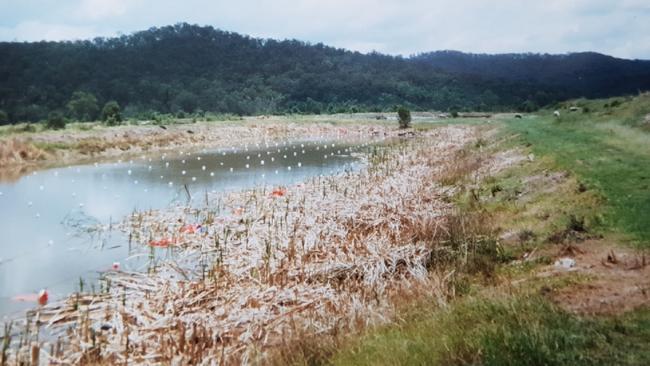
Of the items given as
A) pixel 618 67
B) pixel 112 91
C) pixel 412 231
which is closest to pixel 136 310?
pixel 412 231

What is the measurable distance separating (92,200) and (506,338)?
1625 cm

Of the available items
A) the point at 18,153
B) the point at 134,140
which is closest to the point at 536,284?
the point at 18,153

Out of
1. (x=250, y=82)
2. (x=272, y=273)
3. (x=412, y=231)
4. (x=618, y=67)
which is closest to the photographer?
(x=272, y=273)

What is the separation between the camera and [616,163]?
48.2ft

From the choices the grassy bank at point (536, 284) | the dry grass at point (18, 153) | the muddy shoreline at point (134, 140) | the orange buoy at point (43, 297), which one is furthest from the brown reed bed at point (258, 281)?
the dry grass at point (18, 153)

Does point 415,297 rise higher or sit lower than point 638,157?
lower

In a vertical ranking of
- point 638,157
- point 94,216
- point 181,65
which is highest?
point 181,65

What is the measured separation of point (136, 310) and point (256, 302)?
1.70m

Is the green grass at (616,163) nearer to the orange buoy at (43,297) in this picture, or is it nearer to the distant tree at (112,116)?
the orange buoy at (43,297)

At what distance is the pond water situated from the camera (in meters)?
10.5

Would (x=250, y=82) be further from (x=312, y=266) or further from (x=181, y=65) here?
(x=312, y=266)

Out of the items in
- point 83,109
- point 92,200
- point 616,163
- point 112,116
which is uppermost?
point 83,109

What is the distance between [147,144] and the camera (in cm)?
3816

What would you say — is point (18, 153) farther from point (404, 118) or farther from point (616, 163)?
point (404, 118)
